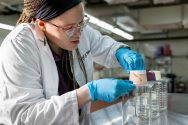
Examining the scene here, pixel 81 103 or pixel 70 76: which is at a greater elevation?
pixel 70 76

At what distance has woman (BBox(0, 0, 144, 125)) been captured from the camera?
1068 millimetres

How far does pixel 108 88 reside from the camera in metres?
1.12

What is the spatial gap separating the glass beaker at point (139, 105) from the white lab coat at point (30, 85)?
12.4 inches

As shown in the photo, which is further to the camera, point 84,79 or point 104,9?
point 104,9

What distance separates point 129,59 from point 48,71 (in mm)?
451

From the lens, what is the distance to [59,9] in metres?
1.17

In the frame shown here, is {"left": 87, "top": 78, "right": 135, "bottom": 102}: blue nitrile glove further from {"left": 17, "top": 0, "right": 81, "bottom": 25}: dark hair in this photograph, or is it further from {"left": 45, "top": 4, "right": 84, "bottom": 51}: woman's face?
{"left": 17, "top": 0, "right": 81, "bottom": 25}: dark hair

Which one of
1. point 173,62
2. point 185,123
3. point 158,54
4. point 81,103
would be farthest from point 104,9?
point 173,62

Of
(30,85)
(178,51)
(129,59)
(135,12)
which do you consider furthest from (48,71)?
(178,51)

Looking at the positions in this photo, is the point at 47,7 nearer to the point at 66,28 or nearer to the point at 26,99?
the point at 66,28

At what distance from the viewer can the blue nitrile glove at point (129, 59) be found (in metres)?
1.39

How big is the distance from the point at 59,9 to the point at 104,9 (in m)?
4.02

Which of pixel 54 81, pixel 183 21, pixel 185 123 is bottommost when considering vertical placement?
pixel 185 123

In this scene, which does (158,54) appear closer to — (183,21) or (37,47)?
(183,21)
